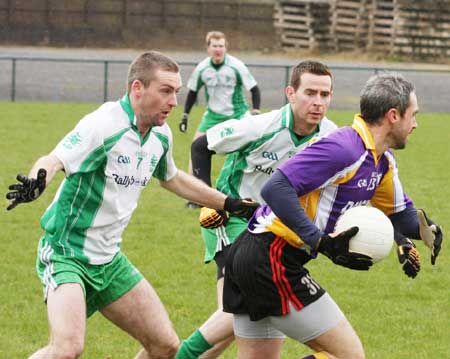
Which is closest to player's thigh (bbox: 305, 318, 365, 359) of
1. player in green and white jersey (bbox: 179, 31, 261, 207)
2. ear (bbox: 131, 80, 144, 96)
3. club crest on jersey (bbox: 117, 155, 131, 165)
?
club crest on jersey (bbox: 117, 155, 131, 165)

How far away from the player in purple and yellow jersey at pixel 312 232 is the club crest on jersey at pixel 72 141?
3.07ft

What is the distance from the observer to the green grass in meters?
7.44

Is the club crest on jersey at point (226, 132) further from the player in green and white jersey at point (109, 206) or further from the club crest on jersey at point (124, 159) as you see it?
the club crest on jersey at point (124, 159)

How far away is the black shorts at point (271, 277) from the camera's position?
16.9ft

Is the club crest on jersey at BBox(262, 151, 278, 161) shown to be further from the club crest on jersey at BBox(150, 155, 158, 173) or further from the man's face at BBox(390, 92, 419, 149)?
the man's face at BBox(390, 92, 419, 149)

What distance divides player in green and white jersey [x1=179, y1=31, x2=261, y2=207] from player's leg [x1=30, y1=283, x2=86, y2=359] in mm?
9754

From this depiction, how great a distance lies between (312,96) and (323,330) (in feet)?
5.83

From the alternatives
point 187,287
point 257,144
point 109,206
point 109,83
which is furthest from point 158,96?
point 109,83

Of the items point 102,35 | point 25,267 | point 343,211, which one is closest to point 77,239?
point 343,211

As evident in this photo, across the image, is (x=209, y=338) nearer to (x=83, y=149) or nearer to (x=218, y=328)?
(x=218, y=328)

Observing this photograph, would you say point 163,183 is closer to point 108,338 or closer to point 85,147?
point 85,147

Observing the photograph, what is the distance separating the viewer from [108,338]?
24.6 ft

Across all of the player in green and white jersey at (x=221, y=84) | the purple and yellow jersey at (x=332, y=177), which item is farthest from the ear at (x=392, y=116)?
the player in green and white jersey at (x=221, y=84)

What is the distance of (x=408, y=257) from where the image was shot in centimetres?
578
